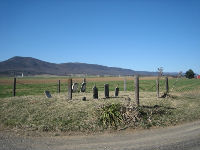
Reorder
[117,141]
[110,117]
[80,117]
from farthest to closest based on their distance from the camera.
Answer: [80,117], [110,117], [117,141]

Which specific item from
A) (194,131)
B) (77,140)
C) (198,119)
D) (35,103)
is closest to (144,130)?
(194,131)

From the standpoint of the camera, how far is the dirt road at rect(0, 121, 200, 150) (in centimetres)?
800

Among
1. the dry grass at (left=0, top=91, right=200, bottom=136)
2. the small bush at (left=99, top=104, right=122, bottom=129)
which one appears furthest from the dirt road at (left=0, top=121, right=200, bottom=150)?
the dry grass at (left=0, top=91, right=200, bottom=136)

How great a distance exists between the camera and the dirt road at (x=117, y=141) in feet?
26.2

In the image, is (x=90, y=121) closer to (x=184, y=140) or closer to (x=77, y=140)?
(x=77, y=140)

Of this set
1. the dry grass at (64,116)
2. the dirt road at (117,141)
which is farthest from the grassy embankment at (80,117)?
the dirt road at (117,141)

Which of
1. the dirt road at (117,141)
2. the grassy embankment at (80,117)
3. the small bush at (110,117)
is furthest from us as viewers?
the small bush at (110,117)

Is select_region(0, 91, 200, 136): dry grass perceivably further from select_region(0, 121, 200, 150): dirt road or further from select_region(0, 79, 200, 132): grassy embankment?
select_region(0, 121, 200, 150): dirt road

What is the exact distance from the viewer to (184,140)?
28.8 ft

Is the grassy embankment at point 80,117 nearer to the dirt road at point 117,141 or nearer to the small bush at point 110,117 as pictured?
the small bush at point 110,117

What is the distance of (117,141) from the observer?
8867 mm

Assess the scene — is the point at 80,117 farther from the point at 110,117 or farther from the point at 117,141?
the point at 117,141

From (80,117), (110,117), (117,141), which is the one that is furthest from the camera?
(80,117)

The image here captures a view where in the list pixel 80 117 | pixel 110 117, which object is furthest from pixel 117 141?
pixel 80 117
